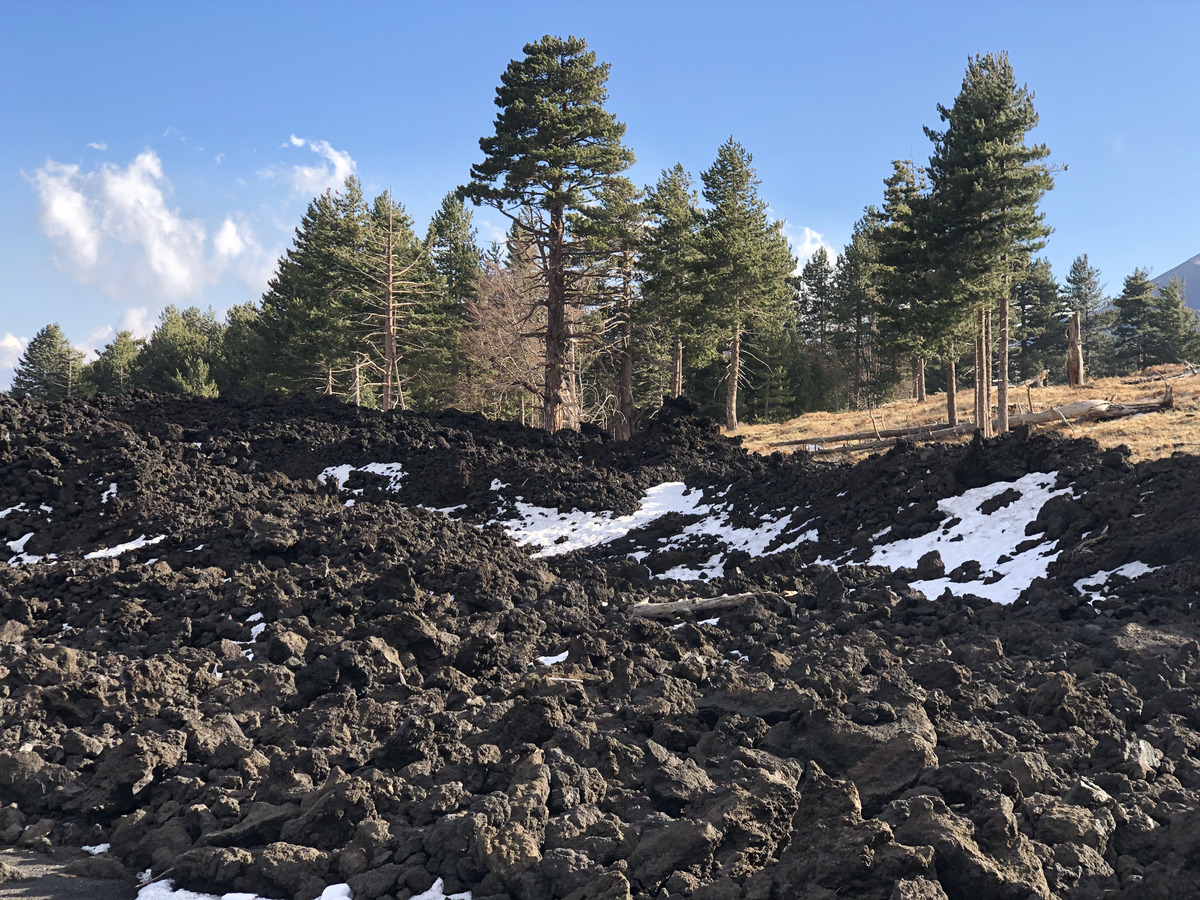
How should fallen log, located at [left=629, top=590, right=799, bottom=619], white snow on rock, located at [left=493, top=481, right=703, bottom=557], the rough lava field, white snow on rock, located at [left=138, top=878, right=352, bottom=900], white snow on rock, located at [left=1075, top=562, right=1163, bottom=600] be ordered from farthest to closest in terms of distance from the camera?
white snow on rock, located at [left=493, top=481, right=703, bottom=557] → fallen log, located at [left=629, top=590, right=799, bottom=619] → white snow on rock, located at [left=1075, top=562, right=1163, bottom=600] → white snow on rock, located at [left=138, top=878, right=352, bottom=900] → the rough lava field

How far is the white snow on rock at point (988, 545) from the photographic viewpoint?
10391 mm

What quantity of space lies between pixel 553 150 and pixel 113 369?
52453mm

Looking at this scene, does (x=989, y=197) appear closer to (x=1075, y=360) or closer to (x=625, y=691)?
(x=1075, y=360)

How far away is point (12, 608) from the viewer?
33.0 ft

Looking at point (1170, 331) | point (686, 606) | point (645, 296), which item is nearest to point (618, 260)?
point (645, 296)

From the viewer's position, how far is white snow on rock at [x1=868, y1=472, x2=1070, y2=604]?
1039 cm

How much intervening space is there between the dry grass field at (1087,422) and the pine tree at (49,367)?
54.9 metres

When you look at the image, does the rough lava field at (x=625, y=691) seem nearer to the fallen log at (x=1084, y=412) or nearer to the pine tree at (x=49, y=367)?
the fallen log at (x=1084, y=412)

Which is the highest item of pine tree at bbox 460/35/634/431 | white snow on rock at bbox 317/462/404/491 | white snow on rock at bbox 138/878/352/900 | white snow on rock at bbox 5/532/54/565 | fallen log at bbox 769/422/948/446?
pine tree at bbox 460/35/634/431

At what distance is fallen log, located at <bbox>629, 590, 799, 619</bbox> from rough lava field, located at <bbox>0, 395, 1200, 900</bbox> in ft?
0.40

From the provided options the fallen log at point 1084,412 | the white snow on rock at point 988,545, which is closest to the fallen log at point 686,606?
the white snow on rock at point 988,545

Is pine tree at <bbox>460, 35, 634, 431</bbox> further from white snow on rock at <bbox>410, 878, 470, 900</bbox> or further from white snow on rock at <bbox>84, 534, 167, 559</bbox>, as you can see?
white snow on rock at <bbox>410, 878, 470, 900</bbox>

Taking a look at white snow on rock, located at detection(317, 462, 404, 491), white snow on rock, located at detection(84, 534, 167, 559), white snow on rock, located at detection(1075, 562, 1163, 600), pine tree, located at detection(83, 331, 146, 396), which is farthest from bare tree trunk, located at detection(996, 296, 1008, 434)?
pine tree, located at detection(83, 331, 146, 396)

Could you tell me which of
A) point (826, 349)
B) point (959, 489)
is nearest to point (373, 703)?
point (959, 489)
